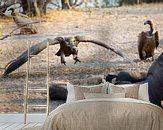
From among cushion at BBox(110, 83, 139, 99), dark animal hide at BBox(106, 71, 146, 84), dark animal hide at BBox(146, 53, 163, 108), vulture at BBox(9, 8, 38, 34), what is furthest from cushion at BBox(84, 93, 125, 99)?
vulture at BBox(9, 8, 38, 34)

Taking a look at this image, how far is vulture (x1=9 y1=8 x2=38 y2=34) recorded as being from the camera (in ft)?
18.6

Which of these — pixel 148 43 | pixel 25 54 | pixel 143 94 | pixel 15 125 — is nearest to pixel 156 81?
pixel 148 43

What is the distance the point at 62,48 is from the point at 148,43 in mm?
1273

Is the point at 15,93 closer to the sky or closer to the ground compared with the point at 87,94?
closer to the ground

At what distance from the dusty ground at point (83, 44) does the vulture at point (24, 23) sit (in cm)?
8

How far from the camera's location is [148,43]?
5.54 metres

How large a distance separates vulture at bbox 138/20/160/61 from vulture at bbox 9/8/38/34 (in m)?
1.59

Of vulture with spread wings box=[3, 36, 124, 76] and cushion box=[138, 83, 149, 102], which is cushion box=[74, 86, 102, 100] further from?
vulture with spread wings box=[3, 36, 124, 76]

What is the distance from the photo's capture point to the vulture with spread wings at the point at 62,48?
18.6ft

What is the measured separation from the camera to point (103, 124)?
3.55 metres

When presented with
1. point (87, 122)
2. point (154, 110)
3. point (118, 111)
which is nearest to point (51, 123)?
point (87, 122)

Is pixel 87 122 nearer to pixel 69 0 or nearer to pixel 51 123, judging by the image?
pixel 51 123

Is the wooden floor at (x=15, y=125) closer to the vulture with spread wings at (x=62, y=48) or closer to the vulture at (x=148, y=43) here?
the vulture with spread wings at (x=62, y=48)

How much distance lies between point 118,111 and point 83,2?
2472 mm
